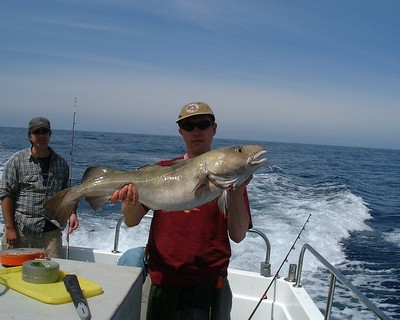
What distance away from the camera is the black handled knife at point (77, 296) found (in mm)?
1701

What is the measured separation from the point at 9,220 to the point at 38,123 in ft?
3.88

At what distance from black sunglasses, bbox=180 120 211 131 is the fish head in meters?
0.26

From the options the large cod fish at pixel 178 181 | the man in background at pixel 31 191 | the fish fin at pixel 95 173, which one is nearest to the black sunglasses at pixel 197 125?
the large cod fish at pixel 178 181

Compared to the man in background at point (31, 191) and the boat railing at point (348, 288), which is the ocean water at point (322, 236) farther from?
the boat railing at point (348, 288)

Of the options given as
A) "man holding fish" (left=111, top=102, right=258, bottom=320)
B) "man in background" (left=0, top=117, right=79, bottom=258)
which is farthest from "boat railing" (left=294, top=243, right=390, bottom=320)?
"man in background" (left=0, top=117, right=79, bottom=258)

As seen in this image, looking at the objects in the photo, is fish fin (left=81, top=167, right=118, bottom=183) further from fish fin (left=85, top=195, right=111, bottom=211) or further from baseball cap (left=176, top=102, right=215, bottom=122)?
baseball cap (left=176, top=102, right=215, bottom=122)

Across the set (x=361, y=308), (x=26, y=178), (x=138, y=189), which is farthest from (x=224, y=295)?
(x=361, y=308)

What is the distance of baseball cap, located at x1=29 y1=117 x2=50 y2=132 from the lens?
475 cm

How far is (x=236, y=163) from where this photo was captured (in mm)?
2750

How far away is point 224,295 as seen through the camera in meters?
3.03

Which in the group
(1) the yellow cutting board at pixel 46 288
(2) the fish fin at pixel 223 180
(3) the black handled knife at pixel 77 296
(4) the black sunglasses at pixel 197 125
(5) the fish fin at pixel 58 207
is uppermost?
(4) the black sunglasses at pixel 197 125

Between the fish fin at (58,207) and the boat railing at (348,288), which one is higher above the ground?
the fish fin at (58,207)

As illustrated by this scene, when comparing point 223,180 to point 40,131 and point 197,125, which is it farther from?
point 40,131

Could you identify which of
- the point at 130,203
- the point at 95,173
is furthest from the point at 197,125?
the point at 95,173
